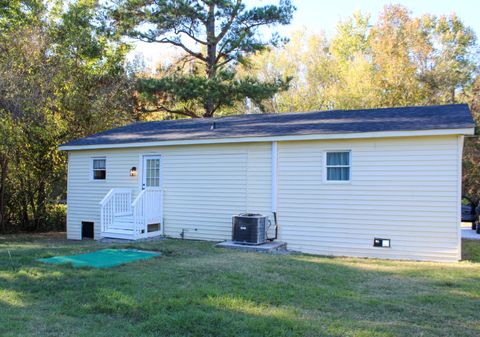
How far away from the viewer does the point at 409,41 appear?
22.3m

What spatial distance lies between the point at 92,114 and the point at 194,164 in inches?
266

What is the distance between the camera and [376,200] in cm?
893

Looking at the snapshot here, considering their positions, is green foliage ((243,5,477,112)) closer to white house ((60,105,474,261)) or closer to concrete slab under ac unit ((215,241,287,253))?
white house ((60,105,474,261))

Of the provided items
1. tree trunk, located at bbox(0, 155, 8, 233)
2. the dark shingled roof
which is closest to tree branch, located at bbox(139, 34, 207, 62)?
the dark shingled roof

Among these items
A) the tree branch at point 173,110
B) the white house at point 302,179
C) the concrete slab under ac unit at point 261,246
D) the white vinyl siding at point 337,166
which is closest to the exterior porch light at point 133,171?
the white house at point 302,179

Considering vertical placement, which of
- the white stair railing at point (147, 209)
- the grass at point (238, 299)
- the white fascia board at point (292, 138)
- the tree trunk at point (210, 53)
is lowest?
the grass at point (238, 299)

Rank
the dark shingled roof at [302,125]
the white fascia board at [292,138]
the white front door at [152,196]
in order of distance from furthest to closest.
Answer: the white front door at [152,196] → the dark shingled roof at [302,125] → the white fascia board at [292,138]

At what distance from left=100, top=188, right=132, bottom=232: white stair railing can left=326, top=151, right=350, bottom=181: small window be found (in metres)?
5.41

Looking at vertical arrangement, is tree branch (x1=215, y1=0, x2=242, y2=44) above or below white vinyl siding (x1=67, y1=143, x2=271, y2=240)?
above

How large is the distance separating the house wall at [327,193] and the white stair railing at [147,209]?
20cm

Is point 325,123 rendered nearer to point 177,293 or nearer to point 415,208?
point 415,208

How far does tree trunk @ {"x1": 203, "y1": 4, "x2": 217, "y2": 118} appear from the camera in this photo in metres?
20.5

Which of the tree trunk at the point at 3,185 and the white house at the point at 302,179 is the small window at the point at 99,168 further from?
the tree trunk at the point at 3,185

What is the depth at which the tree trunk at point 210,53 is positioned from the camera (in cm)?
2053
